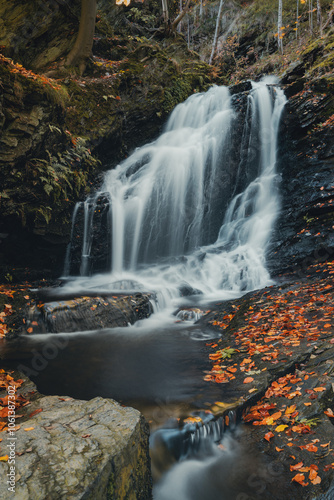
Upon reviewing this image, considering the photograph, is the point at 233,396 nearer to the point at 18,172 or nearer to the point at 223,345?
the point at 223,345

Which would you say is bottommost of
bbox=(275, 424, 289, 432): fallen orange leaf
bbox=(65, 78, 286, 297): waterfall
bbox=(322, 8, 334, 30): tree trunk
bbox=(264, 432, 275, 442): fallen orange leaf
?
bbox=(264, 432, 275, 442): fallen orange leaf

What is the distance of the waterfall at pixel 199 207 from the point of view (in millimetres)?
10188

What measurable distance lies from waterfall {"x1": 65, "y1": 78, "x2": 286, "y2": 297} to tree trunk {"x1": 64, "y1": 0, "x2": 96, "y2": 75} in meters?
4.40

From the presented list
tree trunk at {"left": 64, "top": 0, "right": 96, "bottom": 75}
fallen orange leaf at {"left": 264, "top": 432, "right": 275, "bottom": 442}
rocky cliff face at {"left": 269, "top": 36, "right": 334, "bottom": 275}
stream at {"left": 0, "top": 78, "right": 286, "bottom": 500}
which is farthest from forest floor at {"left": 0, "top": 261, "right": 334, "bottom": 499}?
tree trunk at {"left": 64, "top": 0, "right": 96, "bottom": 75}

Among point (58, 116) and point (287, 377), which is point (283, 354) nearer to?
point (287, 377)

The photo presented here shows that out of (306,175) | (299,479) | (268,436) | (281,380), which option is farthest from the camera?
(306,175)

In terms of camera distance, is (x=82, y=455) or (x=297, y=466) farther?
(x=297, y=466)

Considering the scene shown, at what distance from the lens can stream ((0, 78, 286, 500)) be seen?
3.02 metres

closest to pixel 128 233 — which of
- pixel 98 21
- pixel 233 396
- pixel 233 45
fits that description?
pixel 233 396

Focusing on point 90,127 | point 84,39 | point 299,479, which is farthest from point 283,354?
point 84,39

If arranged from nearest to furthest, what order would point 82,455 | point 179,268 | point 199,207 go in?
1. point 82,455
2. point 179,268
3. point 199,207

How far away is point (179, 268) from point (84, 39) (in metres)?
10.4

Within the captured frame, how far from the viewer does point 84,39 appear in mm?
→ 12023

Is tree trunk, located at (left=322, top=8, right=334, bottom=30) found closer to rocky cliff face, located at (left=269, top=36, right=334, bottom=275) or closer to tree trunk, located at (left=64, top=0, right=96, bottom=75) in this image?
rocky cliff face, located at (left=269, top=36, right=334, bottom=275)
